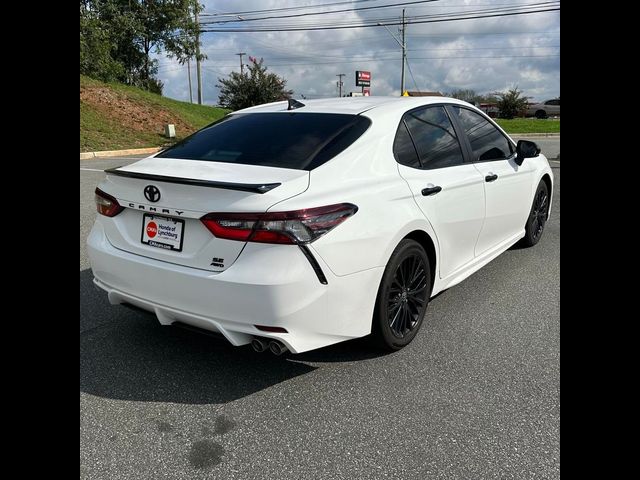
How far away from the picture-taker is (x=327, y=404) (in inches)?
107

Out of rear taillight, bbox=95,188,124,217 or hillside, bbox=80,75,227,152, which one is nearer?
rear taillight, bbox=95,188,124,217

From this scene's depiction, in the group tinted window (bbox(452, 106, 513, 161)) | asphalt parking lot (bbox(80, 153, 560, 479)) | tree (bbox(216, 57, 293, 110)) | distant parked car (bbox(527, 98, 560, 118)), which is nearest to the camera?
asphalt parking lot (bbox(80, 153, 560, 479))

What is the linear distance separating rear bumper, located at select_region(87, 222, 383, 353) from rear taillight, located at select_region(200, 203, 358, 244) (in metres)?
0.05

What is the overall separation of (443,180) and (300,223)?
1.42 m

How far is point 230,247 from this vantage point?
8.33 ft

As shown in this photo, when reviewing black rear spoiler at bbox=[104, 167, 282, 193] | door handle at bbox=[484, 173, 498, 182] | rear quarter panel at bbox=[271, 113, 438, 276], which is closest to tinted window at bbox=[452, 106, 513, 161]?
door handle at bbox=[484, 173, 498, 182]

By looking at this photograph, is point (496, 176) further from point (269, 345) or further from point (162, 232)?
point (162, 232)

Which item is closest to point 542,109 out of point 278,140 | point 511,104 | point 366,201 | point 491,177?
point 511,104

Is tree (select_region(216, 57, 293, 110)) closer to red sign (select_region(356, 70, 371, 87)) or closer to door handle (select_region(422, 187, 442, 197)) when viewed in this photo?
red sign (select_region(356, 70, 371, 87))

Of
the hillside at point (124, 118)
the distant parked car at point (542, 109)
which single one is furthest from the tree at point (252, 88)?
the distant parked car at point (542, 109)

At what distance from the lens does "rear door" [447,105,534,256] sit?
13.4 feet
